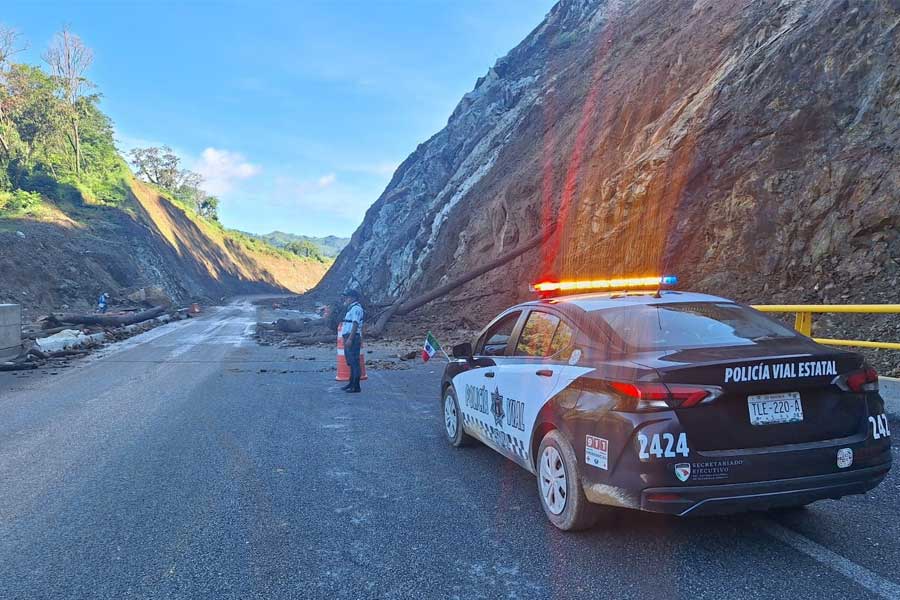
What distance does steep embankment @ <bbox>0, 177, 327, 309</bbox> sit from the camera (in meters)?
30.8

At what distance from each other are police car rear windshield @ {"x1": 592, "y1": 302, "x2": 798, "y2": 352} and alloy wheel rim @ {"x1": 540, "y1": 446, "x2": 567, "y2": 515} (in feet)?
2.80

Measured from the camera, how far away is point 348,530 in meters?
3.85

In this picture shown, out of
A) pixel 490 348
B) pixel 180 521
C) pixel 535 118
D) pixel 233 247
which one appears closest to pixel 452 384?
pixel 490 348

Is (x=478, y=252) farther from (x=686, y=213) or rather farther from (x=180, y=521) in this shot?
(x=180, y=521)

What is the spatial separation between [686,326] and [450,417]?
278 centimetres

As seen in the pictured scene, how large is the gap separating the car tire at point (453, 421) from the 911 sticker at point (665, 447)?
2.69 meters

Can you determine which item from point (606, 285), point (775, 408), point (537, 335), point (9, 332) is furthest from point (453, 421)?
point (9, 332)

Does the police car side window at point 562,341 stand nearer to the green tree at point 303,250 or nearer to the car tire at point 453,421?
the car tire at point 453,421

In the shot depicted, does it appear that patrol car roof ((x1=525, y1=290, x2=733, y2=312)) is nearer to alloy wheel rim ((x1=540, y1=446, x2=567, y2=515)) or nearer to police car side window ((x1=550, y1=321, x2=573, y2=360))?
police car side window ((x1=550, y1=321, x2=573, y2=360))

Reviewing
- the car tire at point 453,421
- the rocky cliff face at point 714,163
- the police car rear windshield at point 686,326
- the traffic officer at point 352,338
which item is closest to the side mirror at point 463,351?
the car tire at point 453,421

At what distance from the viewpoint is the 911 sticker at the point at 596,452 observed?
10.8 ft

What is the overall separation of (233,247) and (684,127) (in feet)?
245

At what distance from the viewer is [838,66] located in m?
12.2

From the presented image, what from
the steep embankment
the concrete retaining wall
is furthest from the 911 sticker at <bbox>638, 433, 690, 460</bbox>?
the steep embankment
